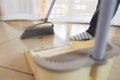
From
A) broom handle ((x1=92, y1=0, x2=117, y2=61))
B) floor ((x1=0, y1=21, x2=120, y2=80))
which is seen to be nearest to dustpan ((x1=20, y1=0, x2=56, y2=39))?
floor ((x1=0, y1=21, x2=120, y2=80))

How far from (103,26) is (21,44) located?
78 cm

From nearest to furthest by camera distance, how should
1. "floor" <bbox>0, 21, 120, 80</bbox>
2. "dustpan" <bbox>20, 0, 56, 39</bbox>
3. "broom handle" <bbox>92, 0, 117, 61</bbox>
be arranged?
"broom handle" <bbox>92, 0, 117, 61</bbox>
"floor" <bbox>0, 21, 120, 80</bbox>
"dustpan" <bbox>20, 0, 56, 39</bbox>

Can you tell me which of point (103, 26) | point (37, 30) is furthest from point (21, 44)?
point (103, 26)

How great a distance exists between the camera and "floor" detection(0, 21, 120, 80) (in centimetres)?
75

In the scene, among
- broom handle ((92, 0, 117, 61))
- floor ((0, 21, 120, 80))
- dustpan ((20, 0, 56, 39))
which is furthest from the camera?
dustpan ((20, 0, 56, 39))

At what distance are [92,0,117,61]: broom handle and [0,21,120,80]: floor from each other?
316 mm

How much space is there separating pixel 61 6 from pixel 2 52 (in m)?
0.93

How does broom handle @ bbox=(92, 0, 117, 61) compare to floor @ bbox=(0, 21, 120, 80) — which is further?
floor @ bbox=(0, 21, 120, 80)

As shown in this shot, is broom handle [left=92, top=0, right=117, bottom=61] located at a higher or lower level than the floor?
higher

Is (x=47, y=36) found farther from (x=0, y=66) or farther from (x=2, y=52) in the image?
(x=0, y=66)

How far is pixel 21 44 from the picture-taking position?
1082mm

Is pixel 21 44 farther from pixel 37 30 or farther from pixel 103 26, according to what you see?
pixel 103 26

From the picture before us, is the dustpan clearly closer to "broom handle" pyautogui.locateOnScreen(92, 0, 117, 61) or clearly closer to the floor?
the floor

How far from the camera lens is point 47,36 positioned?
1254 millimetres
